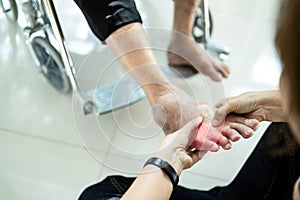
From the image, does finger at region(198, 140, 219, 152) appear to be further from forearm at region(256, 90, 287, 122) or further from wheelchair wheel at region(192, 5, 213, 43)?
wheelchair wheel at region(192, 5, 213, 43)

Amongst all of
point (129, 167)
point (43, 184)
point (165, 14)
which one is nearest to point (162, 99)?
point (129, 167)

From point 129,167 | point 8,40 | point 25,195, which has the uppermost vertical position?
point 8,40

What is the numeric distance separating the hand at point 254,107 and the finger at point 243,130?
2 cm

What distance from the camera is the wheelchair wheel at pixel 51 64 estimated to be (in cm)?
115

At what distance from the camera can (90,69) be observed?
41.4 inches

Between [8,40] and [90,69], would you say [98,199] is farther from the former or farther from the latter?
[8,40]

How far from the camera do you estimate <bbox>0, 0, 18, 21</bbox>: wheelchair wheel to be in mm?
1290

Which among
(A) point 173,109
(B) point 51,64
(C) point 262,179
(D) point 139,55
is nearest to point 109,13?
Answer: (D) point 139,55

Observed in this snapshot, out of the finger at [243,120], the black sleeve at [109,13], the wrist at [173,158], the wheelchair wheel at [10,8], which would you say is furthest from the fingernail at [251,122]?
the wheelchair wheel at [10,8]

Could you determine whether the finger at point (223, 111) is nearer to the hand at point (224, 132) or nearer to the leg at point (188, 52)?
the hand at point (224, 132)

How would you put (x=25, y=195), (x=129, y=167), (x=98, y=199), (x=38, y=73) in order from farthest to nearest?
(x=38, y=73), (x=25, y=195), (x=129, y=167), (x=98, y=199)

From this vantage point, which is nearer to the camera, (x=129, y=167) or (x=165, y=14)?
Answer: (x=129, y=167)

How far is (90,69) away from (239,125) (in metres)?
0.36

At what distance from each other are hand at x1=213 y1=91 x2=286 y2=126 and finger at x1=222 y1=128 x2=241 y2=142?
0.07 feet
